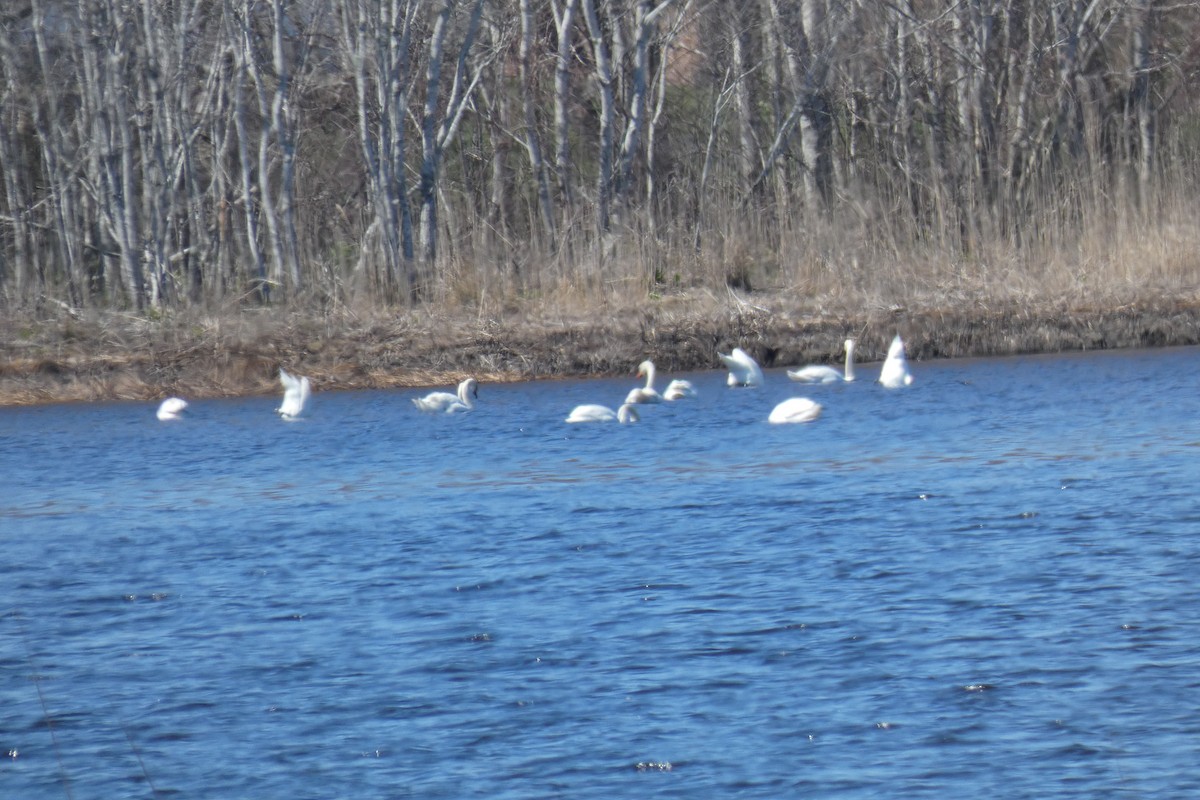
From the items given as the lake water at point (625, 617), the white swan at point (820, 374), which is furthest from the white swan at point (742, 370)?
the lake water at point (625, 617)

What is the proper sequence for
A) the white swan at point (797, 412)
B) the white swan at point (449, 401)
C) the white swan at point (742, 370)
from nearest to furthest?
1. the white swan at point (797, 412)
2. the white swan at point (449, 401)
3. the white swan at point (742, 370)

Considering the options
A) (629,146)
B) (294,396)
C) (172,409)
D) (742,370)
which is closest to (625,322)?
(742,370)

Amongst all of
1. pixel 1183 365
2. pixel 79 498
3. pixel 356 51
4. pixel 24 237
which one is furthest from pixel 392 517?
pixel 24 237

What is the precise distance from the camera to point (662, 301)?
1905 cm

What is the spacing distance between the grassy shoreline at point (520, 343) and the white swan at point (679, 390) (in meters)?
2.39

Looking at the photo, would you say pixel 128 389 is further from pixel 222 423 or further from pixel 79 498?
pixel 79 498

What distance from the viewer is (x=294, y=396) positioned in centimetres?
1570

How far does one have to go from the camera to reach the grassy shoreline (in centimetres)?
1830

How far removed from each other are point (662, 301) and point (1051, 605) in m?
12.4

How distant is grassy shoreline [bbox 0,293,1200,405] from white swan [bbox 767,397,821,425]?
4662 mm

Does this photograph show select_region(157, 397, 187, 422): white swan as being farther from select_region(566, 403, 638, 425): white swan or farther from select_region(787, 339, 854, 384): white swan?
select_region(787, 339, 854, 384): white swan

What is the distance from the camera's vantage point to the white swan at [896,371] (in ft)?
51.6

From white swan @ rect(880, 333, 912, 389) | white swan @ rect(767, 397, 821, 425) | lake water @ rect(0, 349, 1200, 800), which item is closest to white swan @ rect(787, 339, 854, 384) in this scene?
white swan @ rect(880, 333, 912, 389)

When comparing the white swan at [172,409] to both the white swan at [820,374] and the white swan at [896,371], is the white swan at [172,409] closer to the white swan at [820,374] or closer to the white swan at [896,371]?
the white swan at [820,374]
